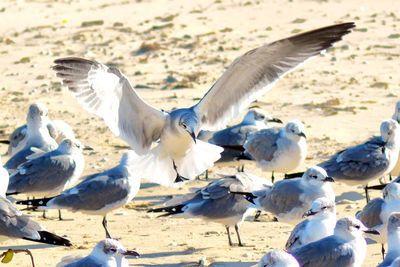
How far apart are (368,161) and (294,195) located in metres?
1.55

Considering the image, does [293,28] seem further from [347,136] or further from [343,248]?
[343,248]

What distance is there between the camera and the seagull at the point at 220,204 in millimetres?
7551

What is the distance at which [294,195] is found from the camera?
24.0ft

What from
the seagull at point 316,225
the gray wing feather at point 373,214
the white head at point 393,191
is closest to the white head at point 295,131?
the gray wing feather at point 373,214

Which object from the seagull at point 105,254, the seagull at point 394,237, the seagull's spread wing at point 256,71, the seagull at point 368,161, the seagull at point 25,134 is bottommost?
the seagull at point 368,161

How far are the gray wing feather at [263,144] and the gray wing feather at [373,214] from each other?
2478 mm

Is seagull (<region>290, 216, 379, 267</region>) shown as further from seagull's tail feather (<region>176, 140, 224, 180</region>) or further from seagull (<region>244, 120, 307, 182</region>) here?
seagull (<region>244, 120, 307, 182</region>)

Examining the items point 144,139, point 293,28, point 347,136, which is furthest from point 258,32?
point 144,139

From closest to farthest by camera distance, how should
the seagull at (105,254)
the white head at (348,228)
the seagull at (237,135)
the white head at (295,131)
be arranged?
the seagull at (105,254)
the white head at (348,228)
the white head at (295,131)
the seagull at (237,135)

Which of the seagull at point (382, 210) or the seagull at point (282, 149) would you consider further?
the seagull at point (282, 149)

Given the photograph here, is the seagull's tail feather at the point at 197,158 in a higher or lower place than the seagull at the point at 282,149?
higher

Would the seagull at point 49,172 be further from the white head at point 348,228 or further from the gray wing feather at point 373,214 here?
the white head at point 348,228

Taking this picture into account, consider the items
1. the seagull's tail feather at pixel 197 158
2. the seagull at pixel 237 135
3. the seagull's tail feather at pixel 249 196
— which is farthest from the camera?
the seagull at pixel 237 135

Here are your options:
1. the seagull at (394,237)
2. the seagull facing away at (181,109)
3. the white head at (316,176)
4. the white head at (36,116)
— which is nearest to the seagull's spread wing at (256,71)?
the seagull facing away at (181,109)
